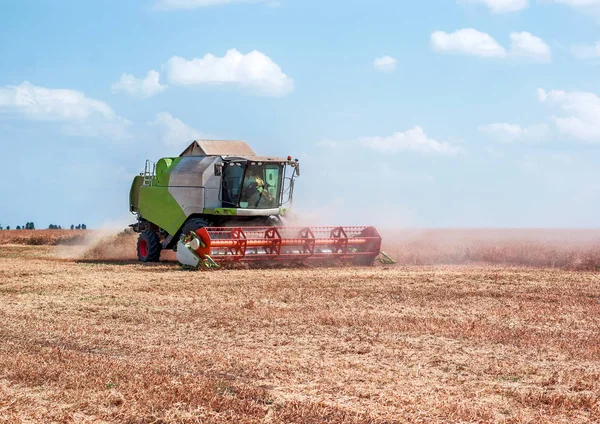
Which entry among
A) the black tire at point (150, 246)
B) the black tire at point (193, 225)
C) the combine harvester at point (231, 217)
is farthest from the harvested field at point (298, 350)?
the black tire at point (150, 246)

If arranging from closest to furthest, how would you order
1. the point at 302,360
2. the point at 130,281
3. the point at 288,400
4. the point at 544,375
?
the point at 288,400, the point at 544,375, the point at 302,360, the point at 130,281

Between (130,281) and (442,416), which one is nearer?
(442,416)

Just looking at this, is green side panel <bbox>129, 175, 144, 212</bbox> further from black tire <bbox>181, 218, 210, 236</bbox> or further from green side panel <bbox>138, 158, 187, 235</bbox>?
black tire <bbox>181, 218, 210, 236</bbox>

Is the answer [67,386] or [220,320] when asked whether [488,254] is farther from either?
[67,386]

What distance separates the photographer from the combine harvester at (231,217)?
19.0 metres

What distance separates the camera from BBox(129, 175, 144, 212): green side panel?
82.9ft

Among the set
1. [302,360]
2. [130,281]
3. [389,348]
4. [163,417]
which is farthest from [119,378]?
[130,281]

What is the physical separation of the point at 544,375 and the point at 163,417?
12.3ft

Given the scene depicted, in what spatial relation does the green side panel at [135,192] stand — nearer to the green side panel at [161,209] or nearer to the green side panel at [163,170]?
the green side panel at [161,209]

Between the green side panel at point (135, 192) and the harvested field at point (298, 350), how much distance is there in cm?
905

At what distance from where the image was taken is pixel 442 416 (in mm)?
5820

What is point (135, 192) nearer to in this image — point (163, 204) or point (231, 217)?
point (163, 204)

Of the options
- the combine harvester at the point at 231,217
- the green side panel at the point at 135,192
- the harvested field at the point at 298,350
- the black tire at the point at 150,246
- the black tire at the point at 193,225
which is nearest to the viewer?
the harvested field at the point at 298,350

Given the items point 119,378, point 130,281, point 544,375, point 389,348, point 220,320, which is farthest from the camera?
point 130,281
